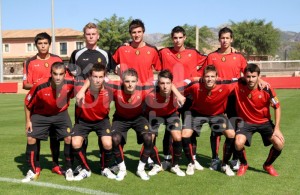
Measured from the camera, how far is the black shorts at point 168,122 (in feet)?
18.6

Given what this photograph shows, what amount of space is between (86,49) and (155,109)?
1492mm

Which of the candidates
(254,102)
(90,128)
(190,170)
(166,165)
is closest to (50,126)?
(90,128)

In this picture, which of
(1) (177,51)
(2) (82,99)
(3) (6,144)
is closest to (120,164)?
(2) (82,99)

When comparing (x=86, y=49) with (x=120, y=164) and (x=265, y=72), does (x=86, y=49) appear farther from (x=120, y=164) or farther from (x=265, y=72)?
(x=265, y=72)

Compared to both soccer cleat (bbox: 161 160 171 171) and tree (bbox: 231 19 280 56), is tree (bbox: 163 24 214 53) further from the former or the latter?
soccer cleat (bbox: 161 160 171 171)

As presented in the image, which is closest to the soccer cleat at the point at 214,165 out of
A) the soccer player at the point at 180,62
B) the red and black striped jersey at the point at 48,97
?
the soccer player at the point at 180,62

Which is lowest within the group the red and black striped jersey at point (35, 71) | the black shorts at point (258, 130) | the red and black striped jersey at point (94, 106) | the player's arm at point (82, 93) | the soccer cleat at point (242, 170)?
the soccer cleat at point (242, 170)

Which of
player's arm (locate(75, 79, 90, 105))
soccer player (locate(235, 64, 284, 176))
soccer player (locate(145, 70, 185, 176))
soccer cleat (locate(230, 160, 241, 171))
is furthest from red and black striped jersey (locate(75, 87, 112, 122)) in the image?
soccer cleat (locate(230, 160, 241, 171))

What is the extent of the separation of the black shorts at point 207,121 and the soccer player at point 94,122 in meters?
1.27

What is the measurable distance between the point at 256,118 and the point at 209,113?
0.73 metres

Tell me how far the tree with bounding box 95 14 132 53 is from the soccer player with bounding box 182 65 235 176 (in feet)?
160

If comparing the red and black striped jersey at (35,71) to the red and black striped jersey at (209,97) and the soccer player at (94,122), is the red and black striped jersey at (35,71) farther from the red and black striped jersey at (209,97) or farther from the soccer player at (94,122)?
the red and black striped jersey at (209,97)

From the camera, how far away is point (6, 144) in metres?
7.80

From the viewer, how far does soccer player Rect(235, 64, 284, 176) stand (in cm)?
542
